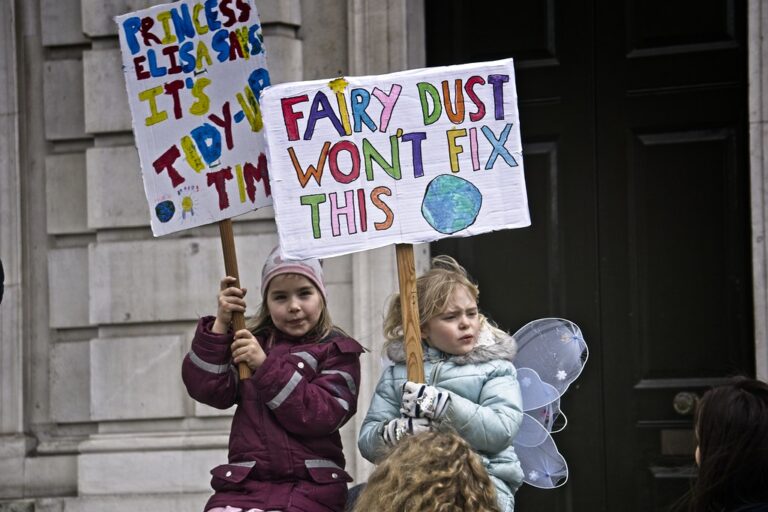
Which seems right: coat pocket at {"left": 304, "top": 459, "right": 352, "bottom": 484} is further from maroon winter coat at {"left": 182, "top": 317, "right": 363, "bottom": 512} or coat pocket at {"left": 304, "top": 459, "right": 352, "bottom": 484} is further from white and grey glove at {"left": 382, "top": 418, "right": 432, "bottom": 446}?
white and grey glove at {"left": 382, "top": 418, "right": 432, "bottom": 446}

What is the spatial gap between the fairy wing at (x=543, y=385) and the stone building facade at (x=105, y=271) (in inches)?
77.3

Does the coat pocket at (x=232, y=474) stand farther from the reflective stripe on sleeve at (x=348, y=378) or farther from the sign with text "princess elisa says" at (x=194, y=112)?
the sign with text "princess elisa says" at (x=194, y=112)

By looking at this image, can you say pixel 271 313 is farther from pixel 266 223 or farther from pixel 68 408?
pixel 68 408

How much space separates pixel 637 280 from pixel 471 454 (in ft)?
12.4

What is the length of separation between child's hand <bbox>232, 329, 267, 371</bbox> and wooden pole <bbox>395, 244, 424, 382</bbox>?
0.51 m

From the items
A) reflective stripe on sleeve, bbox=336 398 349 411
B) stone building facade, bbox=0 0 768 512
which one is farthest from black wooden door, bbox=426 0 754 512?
reflective stripe on sleeve, bbox=336 398 349 411

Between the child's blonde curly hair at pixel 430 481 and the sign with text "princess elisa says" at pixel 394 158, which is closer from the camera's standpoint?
the child's blonde curly hair at pixel 430 481

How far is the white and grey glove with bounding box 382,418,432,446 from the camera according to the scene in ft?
13.6

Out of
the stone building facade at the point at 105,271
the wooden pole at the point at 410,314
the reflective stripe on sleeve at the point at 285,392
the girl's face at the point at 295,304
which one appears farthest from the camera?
the stone building facade at the point at 105,271

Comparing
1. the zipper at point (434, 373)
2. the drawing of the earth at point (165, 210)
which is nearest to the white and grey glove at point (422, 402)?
the zipper at point (434, 373)

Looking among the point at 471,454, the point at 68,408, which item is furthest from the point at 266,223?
the point at 471,454

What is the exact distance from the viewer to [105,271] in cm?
712

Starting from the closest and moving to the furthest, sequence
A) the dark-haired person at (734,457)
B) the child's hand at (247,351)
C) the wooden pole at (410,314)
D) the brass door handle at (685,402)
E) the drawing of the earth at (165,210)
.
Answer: the dark-haired person at (734,457), the wooden pole at (410,314), the child's hand at (247,351), the drawing of the earth at (165,210), the brass door handle at (685,402)

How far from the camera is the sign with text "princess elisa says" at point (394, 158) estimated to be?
4355 millimetres
